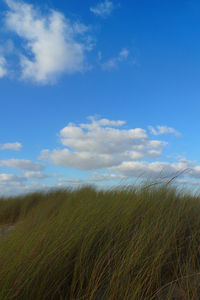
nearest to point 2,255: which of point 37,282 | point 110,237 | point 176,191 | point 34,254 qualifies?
point 34,254

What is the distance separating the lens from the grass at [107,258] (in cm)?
169

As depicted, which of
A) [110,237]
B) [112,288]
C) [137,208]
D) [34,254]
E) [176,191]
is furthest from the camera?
[176,191]

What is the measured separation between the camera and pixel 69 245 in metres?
2.11

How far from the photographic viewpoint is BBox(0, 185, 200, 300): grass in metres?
1.69

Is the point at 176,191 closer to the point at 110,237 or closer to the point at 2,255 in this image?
the point at 110,237

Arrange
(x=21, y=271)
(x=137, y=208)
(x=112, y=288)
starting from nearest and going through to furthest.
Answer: (x=112, y=288)
(x=21, y=271)
(x=137, y=208)

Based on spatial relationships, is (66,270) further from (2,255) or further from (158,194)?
(158,194)

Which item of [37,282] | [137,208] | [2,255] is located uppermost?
[137,208]

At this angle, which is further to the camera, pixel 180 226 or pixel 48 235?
pixel 180 226

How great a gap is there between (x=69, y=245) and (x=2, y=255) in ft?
1.72

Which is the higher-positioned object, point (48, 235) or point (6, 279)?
point (48, 235)

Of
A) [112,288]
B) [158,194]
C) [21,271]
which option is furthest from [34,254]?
[158,194]

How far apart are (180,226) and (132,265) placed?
34.1 inches

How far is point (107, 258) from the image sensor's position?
208 centimetres
